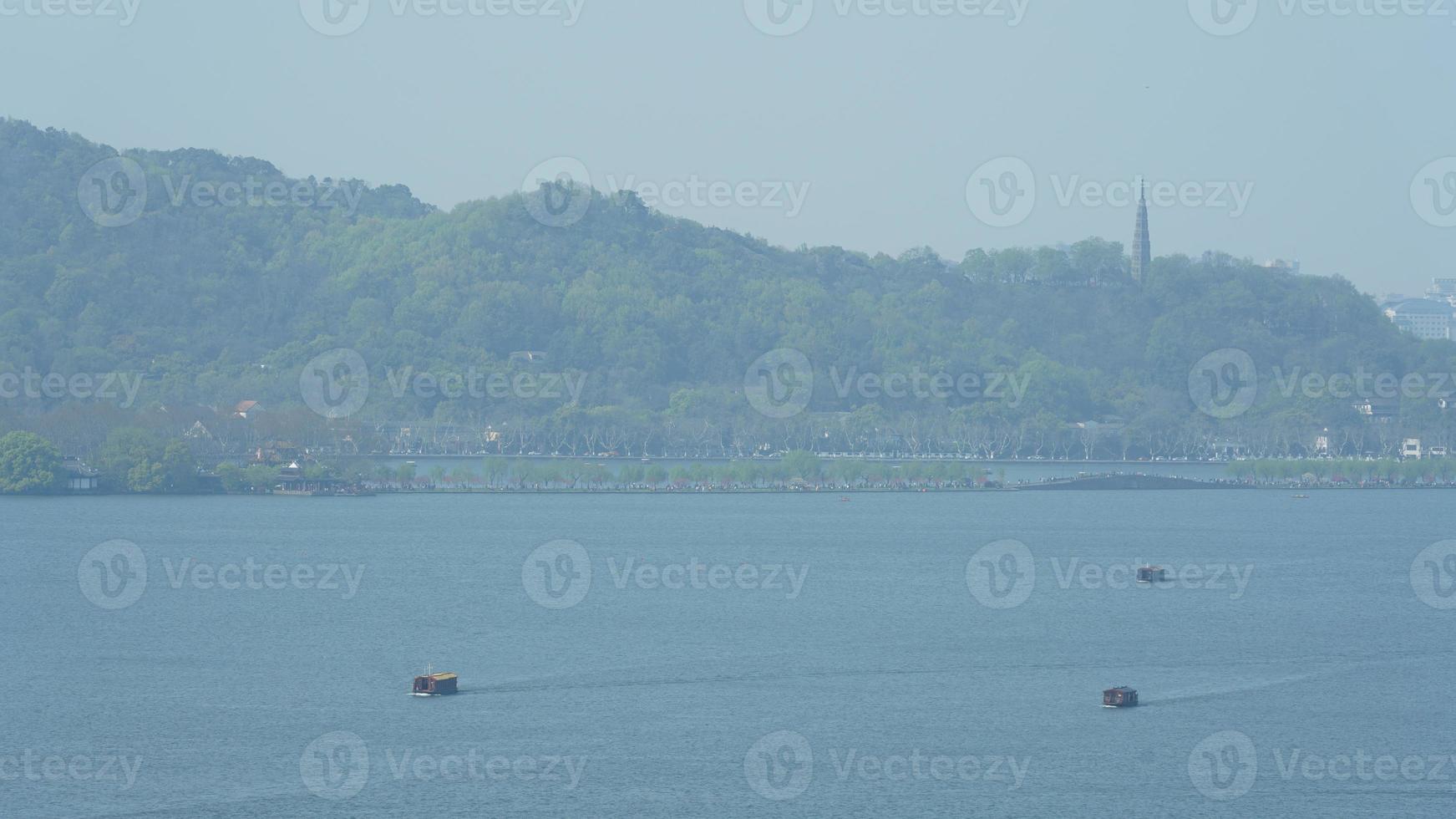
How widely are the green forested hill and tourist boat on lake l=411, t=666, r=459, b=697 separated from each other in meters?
49.7

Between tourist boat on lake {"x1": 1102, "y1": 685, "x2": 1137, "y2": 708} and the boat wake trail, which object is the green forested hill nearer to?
the boat wake trail

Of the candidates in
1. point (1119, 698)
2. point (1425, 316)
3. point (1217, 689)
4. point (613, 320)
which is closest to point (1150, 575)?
point (1217, 689)

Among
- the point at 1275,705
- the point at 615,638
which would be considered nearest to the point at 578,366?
the point at 615,638

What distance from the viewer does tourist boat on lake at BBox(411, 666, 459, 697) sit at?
2277 cm

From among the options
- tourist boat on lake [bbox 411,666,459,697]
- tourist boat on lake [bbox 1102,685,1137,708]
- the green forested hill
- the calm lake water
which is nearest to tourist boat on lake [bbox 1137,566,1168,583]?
the calm lake water

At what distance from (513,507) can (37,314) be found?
41200 millimetres

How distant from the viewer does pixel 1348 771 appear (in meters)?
19.7

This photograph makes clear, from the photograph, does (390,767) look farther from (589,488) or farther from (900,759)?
(589,488)

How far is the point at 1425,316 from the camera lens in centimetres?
16125

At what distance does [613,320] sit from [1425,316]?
89.7m

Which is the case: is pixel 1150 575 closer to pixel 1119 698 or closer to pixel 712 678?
pixel 1119 698

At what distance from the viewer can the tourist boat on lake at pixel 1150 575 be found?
37156mm

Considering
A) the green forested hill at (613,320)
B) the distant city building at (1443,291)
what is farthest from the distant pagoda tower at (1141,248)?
the distant city building at (1443,291)

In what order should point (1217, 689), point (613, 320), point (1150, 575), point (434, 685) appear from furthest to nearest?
1. point (613, 320)
2. point (1150, 575)
3. point (1217, 689)
4. point (434, 685)
